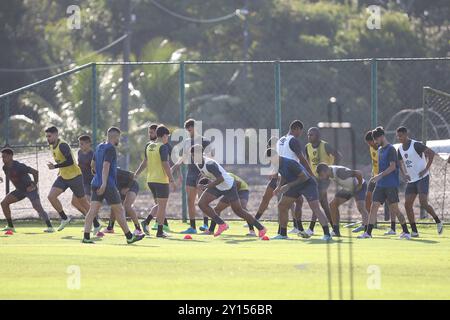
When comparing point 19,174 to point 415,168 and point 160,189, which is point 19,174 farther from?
point 415,168

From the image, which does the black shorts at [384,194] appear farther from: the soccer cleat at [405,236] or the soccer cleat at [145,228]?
the soccer cleat at [145,228]

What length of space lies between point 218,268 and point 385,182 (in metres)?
6.34

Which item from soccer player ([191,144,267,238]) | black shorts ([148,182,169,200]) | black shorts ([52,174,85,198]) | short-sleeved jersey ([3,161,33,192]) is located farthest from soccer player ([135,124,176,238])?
short-sleeved jersey ([3,161,33,192])

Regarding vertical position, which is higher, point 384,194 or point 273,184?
point 273,184

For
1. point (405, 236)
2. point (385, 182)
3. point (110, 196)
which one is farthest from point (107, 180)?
point (405, 236)

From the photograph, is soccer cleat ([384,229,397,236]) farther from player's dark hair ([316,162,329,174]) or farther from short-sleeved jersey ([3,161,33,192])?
short-sleeved jersey ([3,161,33,192])

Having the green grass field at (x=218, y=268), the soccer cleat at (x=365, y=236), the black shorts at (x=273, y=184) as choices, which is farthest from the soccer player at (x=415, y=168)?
the black shorts at (x=273, y=184)

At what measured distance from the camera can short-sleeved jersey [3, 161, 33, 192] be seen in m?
22.9

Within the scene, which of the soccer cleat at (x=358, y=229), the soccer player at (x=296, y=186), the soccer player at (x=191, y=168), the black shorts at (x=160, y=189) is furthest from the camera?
the soccer cleat at (x=358, y=229)

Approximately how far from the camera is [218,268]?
51.5 ft

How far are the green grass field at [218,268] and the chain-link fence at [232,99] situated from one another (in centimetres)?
1734

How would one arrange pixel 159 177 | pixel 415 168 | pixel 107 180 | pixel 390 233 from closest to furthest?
pixel 107 180, pixel 159 177, pixel 415 168, pixel 390 233

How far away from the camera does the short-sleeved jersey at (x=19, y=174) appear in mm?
22875
